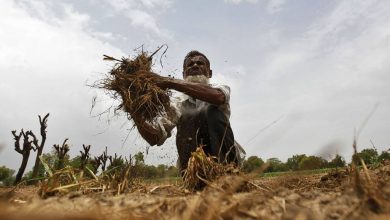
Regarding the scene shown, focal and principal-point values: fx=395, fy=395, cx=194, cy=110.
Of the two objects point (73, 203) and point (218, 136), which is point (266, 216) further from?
point (218, 136)

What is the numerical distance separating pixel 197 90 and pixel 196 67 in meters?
1.33

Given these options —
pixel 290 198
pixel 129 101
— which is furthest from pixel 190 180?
pixel 290 198

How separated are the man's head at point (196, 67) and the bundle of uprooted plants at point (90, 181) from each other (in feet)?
9.75

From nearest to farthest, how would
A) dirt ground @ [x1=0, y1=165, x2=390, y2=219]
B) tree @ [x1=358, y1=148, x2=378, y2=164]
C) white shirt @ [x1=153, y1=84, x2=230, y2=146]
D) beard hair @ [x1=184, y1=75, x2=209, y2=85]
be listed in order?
1. dirt ground @ [x1=0, y1=165, x2=390, y2=219]
2. tree @ [x1=358, y1=148, x2=378, y2=164]
3. white shirt @ [x1=153, y1=84, x2=230, y2=146]
4. beard hair @ [x1=184, y1=75, x2=209, y2=85]

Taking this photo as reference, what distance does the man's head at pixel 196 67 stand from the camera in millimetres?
5520

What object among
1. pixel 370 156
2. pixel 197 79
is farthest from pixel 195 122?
pixel 370 156

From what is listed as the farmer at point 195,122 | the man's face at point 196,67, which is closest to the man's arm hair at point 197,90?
the farmer at point 195,122

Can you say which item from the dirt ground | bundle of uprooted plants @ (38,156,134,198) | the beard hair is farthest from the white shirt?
the dirt ground

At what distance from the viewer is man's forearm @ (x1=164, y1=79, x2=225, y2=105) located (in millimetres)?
4020

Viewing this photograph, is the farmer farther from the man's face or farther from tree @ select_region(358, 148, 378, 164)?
tree @ select_region(358, 148, 378, 164)

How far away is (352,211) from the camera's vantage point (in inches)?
44.1

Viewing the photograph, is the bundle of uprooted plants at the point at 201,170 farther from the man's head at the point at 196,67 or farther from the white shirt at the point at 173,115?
the man's head at the point at 196,67

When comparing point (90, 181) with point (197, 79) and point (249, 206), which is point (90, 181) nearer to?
point (249, 206)

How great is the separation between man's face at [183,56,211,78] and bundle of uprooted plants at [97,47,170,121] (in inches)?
64.2
